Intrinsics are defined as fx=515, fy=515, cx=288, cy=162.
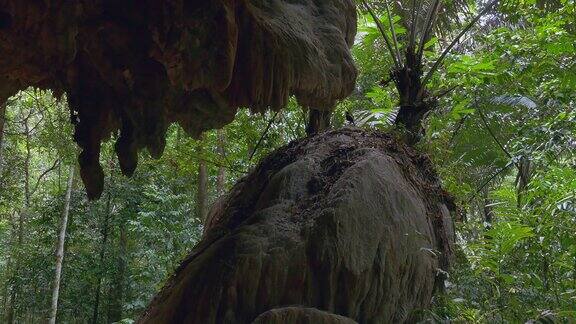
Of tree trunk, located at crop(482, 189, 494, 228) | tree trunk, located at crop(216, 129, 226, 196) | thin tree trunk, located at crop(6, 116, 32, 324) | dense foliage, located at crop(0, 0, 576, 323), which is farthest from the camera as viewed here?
thin tree trunk, located at crop(6, 116, 32, 324)

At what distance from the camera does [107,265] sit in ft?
34.8

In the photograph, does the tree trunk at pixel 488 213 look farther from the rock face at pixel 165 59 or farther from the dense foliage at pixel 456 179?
the rock face at pixel 165 59

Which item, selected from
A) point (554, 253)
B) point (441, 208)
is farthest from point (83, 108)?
point (554, 253)

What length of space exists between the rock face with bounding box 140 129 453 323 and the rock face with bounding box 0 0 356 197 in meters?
0.67


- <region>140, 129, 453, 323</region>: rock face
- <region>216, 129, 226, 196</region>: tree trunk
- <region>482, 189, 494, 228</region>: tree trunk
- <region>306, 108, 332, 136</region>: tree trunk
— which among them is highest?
<region>216, 129, 226, 196</region>: tree trunk

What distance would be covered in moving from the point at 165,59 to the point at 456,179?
4886mm

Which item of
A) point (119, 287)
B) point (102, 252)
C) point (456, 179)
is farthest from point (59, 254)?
point (456, 179)

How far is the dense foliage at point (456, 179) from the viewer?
4539mm

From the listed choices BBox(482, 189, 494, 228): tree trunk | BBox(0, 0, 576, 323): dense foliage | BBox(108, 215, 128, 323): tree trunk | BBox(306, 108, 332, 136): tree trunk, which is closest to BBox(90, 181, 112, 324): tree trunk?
BBox(0, 0, 576, 323): dense foliage

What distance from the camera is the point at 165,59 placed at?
3.19 meters

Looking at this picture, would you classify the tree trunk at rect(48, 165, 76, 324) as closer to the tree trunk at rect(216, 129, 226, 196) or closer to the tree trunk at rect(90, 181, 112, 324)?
the tree trunk at rect(90, 181, 112, 324)

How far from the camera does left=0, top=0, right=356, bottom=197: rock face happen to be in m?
3.09

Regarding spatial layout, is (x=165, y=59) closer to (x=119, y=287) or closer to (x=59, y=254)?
(x=59, y=254)

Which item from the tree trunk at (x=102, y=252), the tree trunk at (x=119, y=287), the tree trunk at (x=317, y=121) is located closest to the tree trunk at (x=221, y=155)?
the tree trunk at (x=119, y=287)
